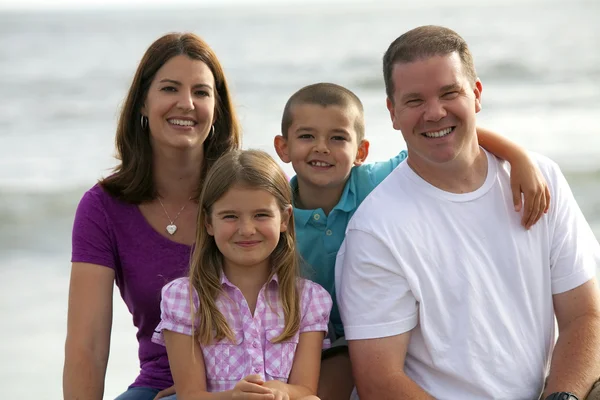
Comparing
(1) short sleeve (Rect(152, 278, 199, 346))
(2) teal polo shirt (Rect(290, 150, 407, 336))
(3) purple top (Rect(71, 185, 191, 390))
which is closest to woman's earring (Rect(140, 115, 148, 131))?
(3) purple top (Rect(71, 185, 191, 390))

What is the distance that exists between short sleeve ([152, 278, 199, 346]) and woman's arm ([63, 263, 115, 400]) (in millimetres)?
362

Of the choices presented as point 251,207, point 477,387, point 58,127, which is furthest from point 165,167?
point 58,127

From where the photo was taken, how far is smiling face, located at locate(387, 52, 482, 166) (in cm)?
333

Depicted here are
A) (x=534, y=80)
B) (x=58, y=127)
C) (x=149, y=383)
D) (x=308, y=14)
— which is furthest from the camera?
(x=308, y=14)

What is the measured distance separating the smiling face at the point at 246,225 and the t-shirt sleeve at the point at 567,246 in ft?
3.22

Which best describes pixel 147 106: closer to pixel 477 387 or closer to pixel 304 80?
pixel 477 387

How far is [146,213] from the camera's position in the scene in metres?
3.86

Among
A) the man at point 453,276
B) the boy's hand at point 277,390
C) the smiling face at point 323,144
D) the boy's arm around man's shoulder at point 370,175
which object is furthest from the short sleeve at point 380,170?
the boy's hand at point 277,390

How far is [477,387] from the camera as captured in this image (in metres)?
3.27

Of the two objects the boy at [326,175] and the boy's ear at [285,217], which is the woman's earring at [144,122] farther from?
the boy's ear at [285,217]

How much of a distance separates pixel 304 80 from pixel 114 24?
11.9 meters

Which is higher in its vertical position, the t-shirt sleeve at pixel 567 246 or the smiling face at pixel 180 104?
the smiling face at pixel 180 104

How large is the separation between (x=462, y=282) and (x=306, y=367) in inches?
24.0

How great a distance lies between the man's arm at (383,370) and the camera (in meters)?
3.22
